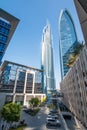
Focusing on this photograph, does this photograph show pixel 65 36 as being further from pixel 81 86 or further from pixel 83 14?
pixel 83 14

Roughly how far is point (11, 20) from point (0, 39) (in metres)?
9.90

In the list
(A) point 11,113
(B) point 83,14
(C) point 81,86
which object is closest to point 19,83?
(C) point 81,86

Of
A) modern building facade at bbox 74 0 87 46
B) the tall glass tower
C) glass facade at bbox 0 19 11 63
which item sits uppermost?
the tall glass tower

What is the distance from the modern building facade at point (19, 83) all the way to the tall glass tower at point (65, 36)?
205 ft

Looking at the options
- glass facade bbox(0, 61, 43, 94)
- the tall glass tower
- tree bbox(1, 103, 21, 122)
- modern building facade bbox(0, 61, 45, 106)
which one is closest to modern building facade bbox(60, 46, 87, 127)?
tree bbox(1, 103, 21, 122)

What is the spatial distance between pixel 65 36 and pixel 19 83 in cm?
10454

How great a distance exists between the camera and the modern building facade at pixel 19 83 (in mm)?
73994

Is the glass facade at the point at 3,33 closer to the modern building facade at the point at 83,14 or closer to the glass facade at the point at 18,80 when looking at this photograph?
the glass facade at the point at 18,80

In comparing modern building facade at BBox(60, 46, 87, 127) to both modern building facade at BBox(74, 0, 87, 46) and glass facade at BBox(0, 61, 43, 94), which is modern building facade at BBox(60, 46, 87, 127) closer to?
modern building facade at BBox(74, 0, 87, 46)

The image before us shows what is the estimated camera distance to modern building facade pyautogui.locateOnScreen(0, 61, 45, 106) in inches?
Answer: 2913

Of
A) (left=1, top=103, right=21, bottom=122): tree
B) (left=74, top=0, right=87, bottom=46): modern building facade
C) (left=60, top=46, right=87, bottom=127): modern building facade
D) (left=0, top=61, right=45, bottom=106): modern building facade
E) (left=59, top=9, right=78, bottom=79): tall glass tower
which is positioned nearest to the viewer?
(left=74, top=0, right=87, bottom=46): modern building facade

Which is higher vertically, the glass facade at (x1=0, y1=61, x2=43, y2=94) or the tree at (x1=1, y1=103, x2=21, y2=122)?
the glass facade at (x1=0, y1=61, x2=43, y2=94)

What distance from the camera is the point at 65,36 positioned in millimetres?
155875

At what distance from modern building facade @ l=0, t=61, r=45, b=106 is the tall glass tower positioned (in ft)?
205
